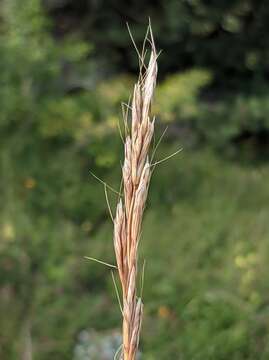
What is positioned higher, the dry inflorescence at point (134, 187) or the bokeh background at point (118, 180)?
the dry inflorescence at point (134, 187)

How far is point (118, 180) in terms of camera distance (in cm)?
575

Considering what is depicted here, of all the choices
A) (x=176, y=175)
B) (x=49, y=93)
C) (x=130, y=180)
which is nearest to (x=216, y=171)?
(x=176, y=175)

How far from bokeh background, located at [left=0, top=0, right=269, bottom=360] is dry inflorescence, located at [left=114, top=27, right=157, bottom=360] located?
8.85ft

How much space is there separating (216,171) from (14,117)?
5.45 feet

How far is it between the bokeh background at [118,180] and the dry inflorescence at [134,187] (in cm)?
270

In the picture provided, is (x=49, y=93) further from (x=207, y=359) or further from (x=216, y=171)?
(x=207, y=359)

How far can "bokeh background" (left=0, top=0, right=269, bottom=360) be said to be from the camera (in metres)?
4.31

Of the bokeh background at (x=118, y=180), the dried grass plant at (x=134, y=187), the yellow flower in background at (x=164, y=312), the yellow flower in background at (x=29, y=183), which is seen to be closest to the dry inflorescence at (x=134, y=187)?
the dried grass plant at (x=134, y=187)

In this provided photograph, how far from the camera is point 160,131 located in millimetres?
6730

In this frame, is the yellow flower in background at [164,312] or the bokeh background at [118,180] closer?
the bokeh background at [118,180]

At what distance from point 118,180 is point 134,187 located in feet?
14.8

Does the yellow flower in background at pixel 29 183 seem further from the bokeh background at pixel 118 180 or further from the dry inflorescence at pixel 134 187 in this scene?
the dry inflorescence at pixel 134 187

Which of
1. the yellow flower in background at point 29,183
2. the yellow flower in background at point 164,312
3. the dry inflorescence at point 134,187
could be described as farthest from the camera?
the yellow flower in background at point 29,183

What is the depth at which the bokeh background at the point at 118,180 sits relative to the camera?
431 centimetres
